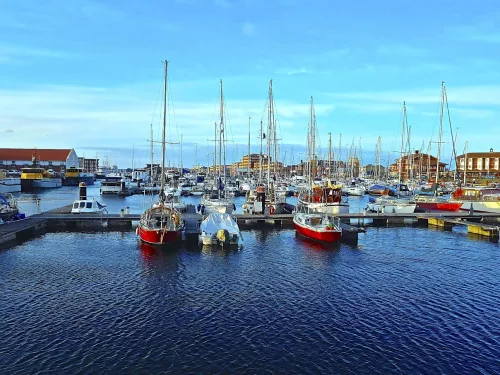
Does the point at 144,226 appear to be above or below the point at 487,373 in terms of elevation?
above

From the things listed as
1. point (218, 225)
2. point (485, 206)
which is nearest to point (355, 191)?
point (485, 206)

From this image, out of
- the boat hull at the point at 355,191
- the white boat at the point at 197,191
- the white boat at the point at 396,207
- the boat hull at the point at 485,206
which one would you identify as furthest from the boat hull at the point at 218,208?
the boat hull at the point at 355,191

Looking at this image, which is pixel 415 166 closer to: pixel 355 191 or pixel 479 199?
pixel 355 191

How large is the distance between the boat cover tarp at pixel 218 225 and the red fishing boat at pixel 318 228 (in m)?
7.35

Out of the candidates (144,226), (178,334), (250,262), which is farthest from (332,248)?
(178,334)

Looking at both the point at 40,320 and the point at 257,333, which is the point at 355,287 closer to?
the point at 257,333

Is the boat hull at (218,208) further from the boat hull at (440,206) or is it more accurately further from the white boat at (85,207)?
the boat hull at (440,206)

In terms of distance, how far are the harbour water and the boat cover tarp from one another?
111 inches

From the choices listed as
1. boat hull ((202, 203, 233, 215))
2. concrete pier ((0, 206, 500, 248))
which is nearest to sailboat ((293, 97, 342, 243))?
concrete pier ((0, 206, 500, 248))

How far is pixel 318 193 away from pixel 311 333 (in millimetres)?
41790

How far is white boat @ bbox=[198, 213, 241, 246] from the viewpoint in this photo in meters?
40.4

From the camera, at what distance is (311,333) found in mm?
20500

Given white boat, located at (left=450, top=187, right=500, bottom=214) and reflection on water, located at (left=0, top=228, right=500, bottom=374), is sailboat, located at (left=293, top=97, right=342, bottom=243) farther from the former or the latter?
white boat, located at (left=450, top=187, right=500, bottom=214)

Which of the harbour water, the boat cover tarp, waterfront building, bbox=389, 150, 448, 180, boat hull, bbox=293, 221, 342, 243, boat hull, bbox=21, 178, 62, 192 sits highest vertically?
waterfront building, bbox=389, 150, 448, 180
